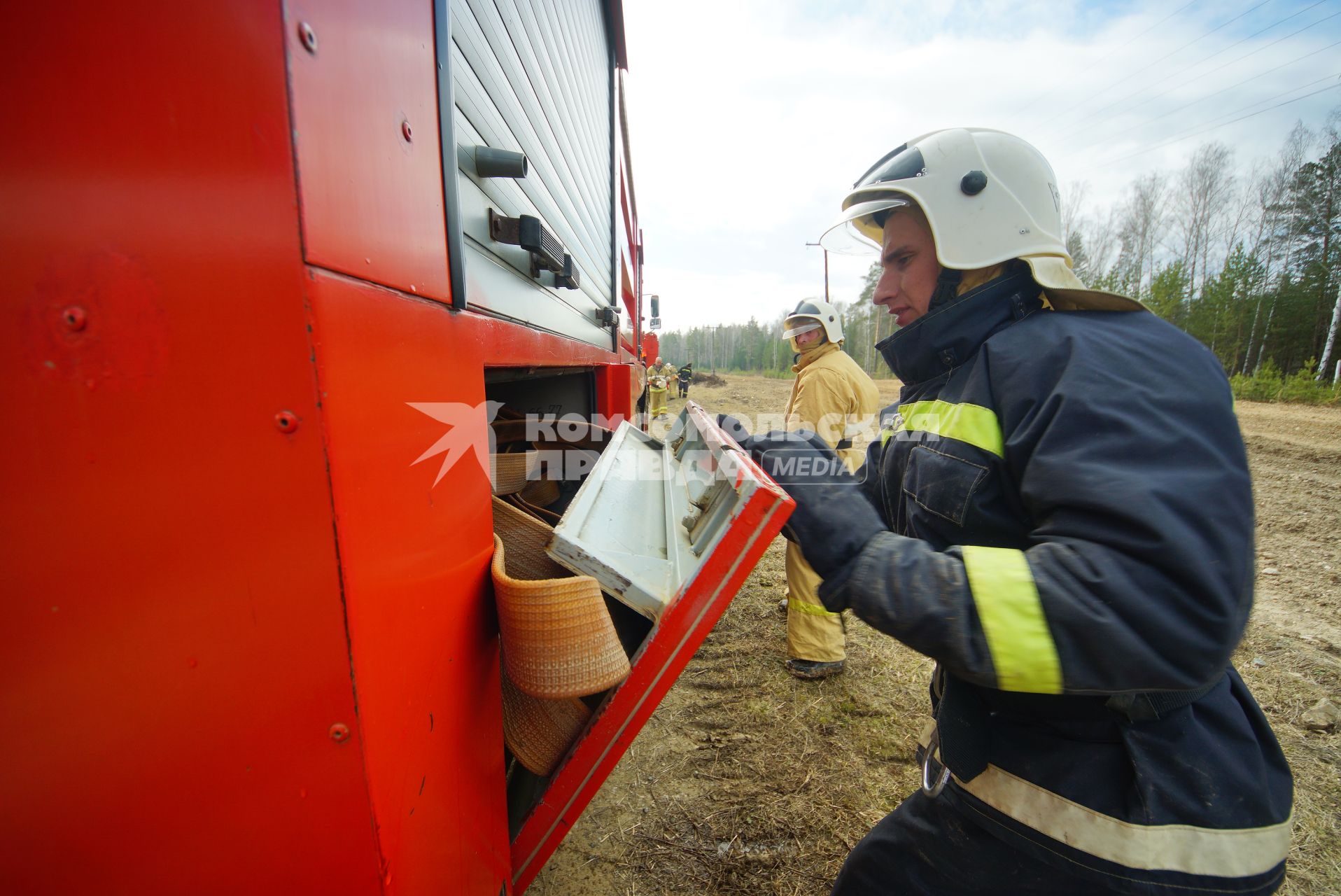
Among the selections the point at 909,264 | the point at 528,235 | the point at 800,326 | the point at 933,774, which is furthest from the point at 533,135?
the point at 800,326

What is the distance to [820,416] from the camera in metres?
3.56

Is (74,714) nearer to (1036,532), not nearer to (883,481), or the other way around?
(1036,532)

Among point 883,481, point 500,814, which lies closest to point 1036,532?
point 883,481

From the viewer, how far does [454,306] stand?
3.05 feet

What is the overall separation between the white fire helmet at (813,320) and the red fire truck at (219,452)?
11.2ft

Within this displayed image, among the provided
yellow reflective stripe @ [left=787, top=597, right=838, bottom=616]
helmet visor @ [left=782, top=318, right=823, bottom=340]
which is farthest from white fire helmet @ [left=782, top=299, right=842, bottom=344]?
yellow reflective stripe @ [left=787, top=597, right=838, bottom=616]

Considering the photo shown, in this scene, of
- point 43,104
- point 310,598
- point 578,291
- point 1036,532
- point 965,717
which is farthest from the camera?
point 578,291

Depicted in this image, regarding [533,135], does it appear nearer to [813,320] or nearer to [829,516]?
[829,516]

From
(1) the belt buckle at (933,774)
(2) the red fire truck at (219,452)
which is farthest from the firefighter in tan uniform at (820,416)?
(2) the red fire truck at (219,452)

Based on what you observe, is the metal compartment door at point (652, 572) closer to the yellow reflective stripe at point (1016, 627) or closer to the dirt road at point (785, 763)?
the yellow reflective stripe at point (1016, 627)

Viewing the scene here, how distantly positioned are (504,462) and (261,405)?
1.06 m

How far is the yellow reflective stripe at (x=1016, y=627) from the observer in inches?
33.3

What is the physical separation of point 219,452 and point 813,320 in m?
3.87

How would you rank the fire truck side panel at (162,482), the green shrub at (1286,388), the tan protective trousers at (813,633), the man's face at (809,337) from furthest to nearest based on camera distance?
1. the green shrub at (1286,388)
2. the man's face at (809,337)
3. the tan protective trousers at (813,633)
4. the fire truck side panel at (162,482)
